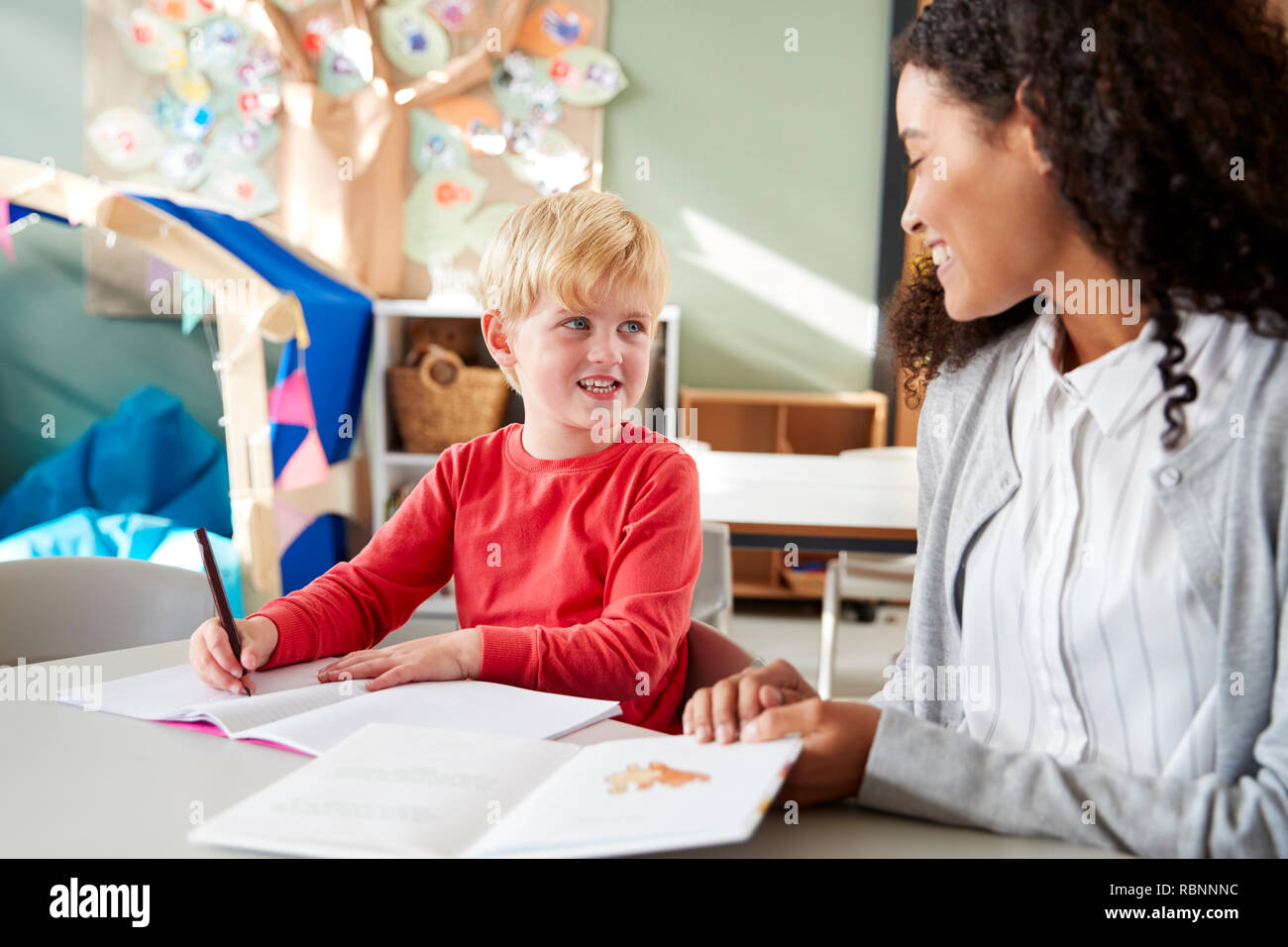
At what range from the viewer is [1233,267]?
29.9 inches

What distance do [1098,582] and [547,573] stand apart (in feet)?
1.87

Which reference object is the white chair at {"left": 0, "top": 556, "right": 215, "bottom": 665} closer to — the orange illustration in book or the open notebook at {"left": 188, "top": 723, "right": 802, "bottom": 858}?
the open notebook at {"left": 188, "top": 723, "right": 802, "bottom": 858}

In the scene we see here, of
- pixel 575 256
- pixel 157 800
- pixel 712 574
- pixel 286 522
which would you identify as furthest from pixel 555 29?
pixel 157 800

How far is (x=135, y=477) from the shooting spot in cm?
331

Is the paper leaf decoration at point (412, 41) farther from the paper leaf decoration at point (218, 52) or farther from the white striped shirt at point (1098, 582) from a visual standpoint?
the white striped shirt at point (1098, 582)

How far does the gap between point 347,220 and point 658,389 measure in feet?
4.10

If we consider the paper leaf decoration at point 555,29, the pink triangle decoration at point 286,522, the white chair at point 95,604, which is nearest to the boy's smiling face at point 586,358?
the white chair at point 95,604

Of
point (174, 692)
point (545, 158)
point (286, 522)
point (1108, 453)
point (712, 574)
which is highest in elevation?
point (545, 158)

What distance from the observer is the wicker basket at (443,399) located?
11.2 feet

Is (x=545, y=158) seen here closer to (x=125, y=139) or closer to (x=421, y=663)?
(x=125, y=139)

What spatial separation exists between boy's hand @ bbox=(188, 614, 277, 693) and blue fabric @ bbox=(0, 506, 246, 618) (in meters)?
1.80

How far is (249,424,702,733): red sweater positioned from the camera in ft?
3.29

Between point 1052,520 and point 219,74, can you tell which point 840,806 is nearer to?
point 1052,520
